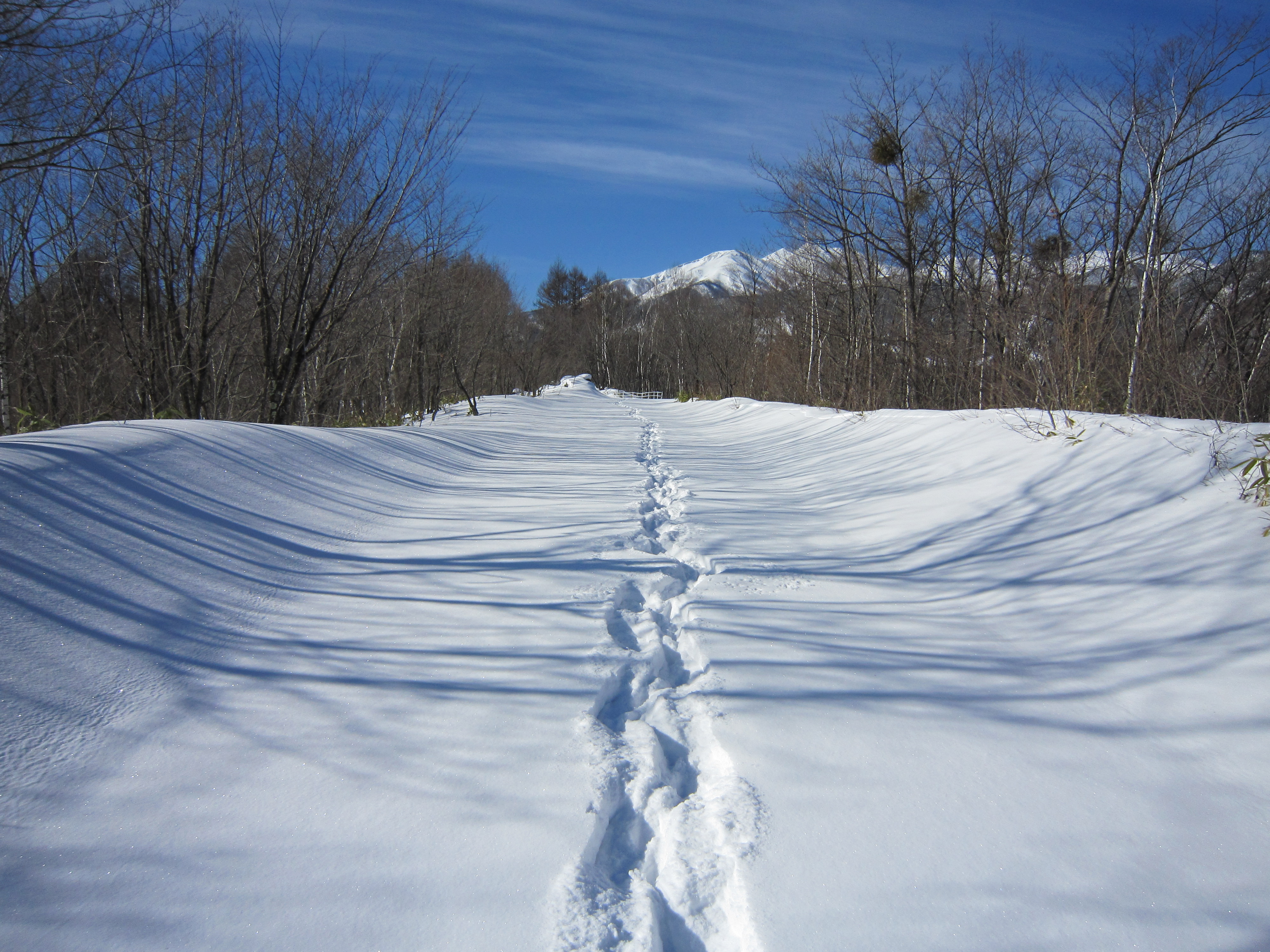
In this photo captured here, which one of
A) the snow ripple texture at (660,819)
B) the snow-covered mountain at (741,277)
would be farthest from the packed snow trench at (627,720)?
the snow-covered mountain at (741,277)

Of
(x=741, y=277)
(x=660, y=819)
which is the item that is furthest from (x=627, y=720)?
(x=741, y=277)

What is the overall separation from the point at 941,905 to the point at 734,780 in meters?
0.55

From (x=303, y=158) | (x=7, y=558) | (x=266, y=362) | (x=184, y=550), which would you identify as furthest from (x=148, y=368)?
(x=7, y=558)

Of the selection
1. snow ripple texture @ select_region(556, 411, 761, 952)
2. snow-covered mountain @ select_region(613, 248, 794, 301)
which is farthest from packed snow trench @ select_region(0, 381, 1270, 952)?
snow-covered mountain @ select_region(613, 248, 794, 301)

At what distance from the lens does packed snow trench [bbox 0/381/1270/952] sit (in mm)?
1369

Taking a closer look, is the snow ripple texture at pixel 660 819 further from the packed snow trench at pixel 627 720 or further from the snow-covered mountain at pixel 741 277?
the snow-covered mountain at pixel 741 277

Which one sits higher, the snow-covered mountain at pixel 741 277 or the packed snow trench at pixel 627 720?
the snow-covered mountain at pixel 741 277

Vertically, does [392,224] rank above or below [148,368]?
above

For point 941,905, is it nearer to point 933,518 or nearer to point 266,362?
point 933,518

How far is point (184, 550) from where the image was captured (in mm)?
2922

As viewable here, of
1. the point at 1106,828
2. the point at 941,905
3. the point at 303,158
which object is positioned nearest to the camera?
the point at 941,905

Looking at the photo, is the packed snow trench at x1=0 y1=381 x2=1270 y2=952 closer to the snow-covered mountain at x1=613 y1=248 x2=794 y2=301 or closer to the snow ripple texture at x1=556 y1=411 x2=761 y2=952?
the snow ripple texture at x1=556 y1=411 x2=761 y2=952

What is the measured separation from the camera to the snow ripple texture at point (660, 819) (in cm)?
135

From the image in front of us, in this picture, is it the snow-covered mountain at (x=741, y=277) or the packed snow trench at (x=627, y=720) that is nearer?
the packed snow trench at (x=627, y=720)
